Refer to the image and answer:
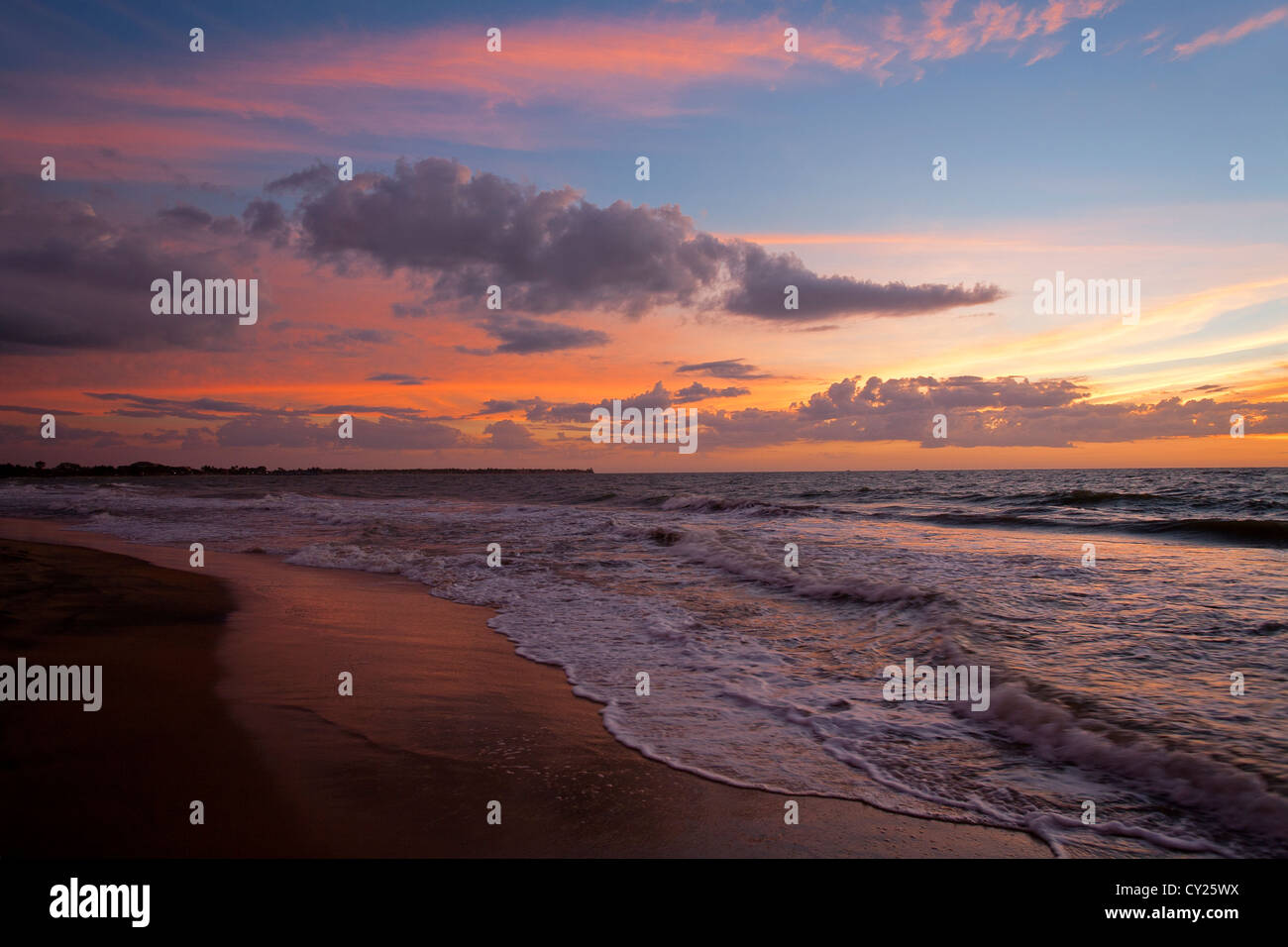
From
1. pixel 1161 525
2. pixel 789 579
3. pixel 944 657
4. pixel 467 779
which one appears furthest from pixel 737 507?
pixel 467 779

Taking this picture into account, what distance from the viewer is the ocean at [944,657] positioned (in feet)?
13.9

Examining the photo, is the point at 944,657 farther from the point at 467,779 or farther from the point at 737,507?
the point at 737,507

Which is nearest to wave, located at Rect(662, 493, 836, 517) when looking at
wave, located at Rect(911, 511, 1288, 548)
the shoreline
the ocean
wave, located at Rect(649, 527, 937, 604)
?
wave, located at Rect(911, 511, 1288, 548)

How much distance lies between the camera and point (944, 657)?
718 cm

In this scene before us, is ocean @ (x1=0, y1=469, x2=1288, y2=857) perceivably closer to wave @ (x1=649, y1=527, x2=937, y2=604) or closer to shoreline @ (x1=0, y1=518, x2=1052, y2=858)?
wave @ (x1=649, y1=527, x2=937, y2=604)

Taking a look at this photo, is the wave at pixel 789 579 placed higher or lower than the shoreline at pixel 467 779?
lower

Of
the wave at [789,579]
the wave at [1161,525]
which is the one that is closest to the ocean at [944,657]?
the wave at [789,579]

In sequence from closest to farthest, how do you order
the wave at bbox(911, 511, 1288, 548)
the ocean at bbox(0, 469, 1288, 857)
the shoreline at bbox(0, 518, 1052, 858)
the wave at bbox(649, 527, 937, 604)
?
Answer: the shoreline at bbox(0, 518, 1052, 858), the ocean at bbox(0, 469, 1288, 857), the wave at bbox(649, 527, 937, 604), the wave at bbox(911, 511, 1288, 548)

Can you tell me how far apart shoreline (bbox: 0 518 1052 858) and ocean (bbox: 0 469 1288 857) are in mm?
315

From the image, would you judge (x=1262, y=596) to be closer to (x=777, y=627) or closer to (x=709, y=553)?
(x=777, y=627)

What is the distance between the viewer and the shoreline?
→ 3496 millimetres

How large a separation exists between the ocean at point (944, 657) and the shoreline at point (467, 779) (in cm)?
32

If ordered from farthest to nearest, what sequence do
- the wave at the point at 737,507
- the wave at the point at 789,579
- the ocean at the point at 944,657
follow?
the wave at the point at 737,507 < the wave at the point at 789,579 < the ocean at the point at 944,657

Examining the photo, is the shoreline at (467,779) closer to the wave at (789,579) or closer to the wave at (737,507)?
the wave at (789,579)
